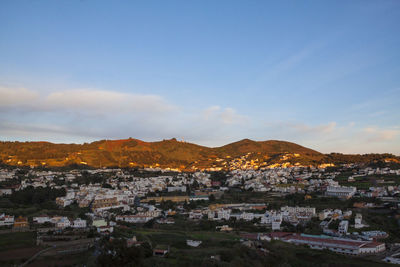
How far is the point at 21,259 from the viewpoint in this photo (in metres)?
20.2

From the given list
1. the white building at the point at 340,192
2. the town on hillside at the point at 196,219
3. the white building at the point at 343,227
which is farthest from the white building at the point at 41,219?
the white building at the point at 340,192

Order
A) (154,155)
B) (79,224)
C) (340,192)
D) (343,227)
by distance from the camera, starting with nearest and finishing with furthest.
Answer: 1. (343,227)
2. (79,224)
3. (340,192)
4. (154,155)

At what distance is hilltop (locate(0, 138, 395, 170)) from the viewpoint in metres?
84.3

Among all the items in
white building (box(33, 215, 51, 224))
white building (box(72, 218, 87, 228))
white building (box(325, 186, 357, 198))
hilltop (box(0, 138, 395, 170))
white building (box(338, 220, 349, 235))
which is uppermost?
hilltop (box(0, 138, 395, 170))

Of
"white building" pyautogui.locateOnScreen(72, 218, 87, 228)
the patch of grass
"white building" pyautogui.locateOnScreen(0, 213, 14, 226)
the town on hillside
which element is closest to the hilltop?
the town on hillside

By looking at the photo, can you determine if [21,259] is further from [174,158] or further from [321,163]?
[174,158]

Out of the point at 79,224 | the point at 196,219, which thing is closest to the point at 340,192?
the point at 196,219

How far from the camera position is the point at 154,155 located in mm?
106000

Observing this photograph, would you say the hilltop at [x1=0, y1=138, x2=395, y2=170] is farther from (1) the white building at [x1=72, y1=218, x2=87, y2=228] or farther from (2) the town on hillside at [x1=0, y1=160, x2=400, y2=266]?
(1) the white building at [x1=72, y1=218, x2=87, y2=228]

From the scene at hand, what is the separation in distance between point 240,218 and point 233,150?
337 ft

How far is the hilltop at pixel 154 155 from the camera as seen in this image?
8431 cm

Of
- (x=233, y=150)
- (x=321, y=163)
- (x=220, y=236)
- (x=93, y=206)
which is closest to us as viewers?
(x=220, y=236)

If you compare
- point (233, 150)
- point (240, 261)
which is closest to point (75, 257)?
point (240, 261)

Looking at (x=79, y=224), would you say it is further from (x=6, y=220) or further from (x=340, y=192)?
(x=340, y=192)
